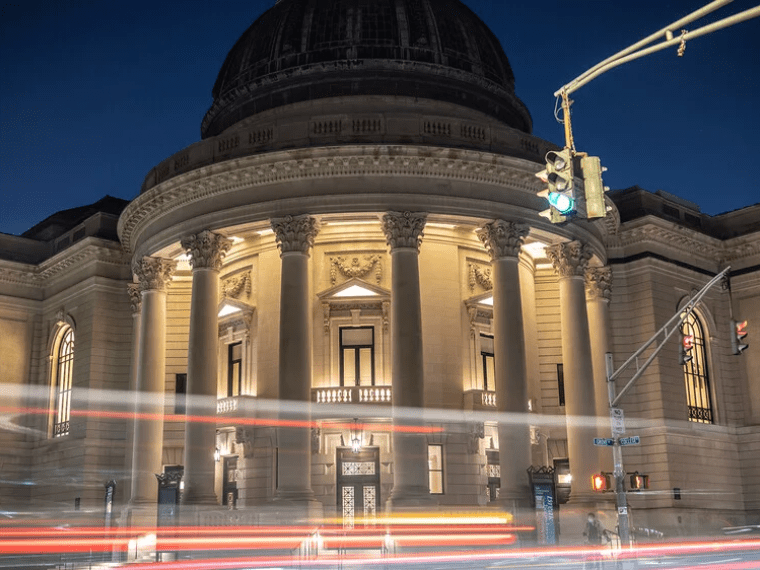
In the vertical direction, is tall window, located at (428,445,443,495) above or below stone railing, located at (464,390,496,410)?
below

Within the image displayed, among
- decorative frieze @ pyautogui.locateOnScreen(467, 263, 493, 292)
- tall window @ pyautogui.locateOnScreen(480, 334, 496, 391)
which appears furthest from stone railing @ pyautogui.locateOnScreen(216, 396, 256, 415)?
decorative frieze @ pyautogui.locateOnScreen(467, 263, 493, 292)

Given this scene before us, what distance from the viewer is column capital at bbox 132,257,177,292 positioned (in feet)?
134

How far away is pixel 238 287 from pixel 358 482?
993 cm

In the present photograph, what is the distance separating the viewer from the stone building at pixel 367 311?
117 feet

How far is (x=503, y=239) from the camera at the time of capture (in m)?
36.5

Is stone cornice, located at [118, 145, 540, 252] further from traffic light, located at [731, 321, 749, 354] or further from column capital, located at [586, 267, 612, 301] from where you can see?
traffic light, located at [731, 321, 749, 354]

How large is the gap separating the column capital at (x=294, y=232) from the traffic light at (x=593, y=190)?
2301 cm

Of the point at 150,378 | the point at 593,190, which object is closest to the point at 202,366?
the point at 150,378

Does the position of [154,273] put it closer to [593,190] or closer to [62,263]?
[62,263]

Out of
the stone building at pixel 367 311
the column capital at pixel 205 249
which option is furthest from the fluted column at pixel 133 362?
the column capital at pixel 205 249

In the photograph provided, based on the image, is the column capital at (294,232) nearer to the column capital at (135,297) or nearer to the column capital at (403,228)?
the column capital at (403,228)

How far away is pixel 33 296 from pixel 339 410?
21936mm

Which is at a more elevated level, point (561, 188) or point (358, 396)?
point (561, 188)

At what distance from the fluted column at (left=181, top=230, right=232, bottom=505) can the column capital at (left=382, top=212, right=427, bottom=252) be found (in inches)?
278
